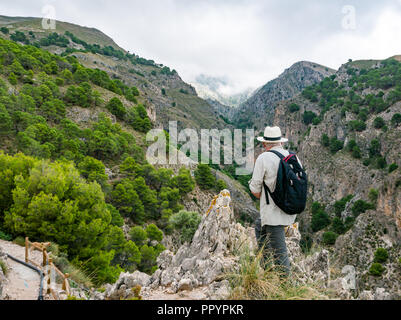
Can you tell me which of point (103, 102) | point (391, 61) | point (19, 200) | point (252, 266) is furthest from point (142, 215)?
point (391, 61)

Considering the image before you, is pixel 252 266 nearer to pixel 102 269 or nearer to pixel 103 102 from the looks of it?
pixel 102 269

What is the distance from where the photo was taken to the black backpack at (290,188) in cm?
405

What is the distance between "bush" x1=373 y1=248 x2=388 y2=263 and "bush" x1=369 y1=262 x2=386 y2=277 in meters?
1.34

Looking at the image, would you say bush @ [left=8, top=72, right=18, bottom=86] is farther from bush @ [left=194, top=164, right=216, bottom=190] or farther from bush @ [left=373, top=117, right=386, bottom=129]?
bush @ [left=373, top=117, right=386, bottom=129]

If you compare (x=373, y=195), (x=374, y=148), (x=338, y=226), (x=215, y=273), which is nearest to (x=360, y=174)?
(x=374, y=148)

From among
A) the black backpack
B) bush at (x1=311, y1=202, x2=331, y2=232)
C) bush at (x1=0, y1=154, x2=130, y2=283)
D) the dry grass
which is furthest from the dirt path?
bush at (x1=311, y1=202, x2=331, y2=232)

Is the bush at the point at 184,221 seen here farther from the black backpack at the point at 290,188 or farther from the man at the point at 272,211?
the black backpack at the point at 290,188

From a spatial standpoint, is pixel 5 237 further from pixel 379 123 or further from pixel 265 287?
pixel 379 123

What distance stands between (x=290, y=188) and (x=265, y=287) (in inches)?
56.5

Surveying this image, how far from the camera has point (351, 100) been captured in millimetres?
87688

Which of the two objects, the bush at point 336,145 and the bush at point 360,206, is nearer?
the bush at point 360,206

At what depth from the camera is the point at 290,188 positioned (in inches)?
160

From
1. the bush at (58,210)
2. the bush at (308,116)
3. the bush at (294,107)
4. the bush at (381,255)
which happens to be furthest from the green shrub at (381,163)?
the bush at (58,210)

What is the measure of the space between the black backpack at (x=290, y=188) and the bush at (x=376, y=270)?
3912 cm
